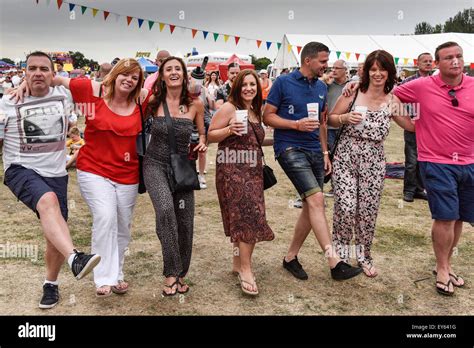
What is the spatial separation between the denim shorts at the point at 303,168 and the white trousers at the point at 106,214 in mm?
1298

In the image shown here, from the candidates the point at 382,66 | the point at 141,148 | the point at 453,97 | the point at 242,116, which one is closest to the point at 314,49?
the point at 382,66

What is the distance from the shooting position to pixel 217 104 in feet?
24.6

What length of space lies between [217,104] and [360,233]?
4.20 m

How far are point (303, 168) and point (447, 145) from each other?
1178 millimetres

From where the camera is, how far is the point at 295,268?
156 inches

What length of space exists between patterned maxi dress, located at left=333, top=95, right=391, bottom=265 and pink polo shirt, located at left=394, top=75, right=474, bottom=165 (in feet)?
1.11

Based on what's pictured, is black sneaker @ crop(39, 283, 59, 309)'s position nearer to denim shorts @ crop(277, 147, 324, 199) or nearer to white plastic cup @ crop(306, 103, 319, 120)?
denim shorts @ crop(277, 147, 324, 199)

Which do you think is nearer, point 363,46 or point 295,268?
point 295,268

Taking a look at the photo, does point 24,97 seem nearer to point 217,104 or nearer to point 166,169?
point 166,169

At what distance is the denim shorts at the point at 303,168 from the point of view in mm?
3678

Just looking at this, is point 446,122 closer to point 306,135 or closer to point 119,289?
point 306,135

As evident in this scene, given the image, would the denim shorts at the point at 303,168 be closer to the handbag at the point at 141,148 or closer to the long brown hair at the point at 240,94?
the long brown hair at the point at 240,94

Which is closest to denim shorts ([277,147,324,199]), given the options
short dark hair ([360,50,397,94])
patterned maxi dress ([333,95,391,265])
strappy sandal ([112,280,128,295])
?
patterned maxi dress ([333,95,391,265])
